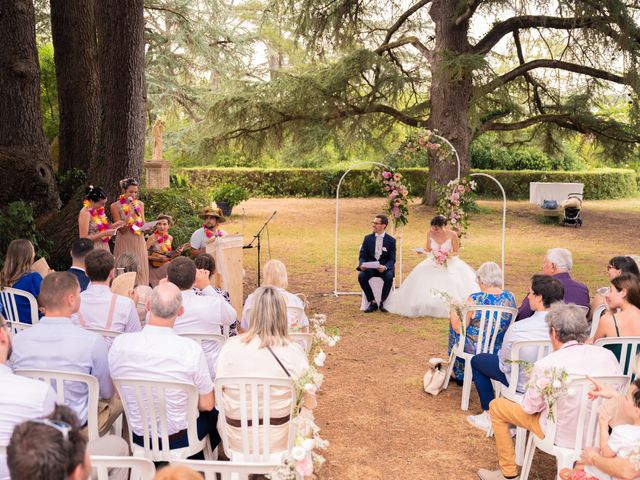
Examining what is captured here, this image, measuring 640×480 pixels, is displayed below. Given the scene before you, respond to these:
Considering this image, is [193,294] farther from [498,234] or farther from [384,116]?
[384,116]

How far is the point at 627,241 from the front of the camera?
1609cm

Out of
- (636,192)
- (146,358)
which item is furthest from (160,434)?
(636,192)

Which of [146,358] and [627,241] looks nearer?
[146,358]

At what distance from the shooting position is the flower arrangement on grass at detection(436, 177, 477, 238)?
30.8ft

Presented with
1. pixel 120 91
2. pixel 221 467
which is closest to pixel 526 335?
pixel 221 467

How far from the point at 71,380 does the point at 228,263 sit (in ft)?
13.0

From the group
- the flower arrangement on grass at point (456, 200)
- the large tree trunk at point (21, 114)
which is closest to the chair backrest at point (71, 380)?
the flower arrangement on grass at point (456, 200)

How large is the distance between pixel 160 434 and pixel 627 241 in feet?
49.8

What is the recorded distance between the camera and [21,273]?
5312 millimetres

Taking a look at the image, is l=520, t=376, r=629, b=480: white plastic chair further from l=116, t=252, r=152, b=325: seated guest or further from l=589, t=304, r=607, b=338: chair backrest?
l=116, t=252, r=152, b=325: seated guest

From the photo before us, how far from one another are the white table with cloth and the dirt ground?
5.07 meters

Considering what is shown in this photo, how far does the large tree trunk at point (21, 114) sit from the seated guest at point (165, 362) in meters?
7.19

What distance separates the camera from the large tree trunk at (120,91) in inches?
364

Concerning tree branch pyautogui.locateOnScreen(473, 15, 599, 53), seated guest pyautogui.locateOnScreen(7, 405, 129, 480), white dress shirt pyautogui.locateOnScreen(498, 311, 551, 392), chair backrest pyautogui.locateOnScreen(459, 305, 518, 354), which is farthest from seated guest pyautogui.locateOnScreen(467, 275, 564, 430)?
tree branch pyautogui.locateOnScreen(473, 15, 599, 53)
